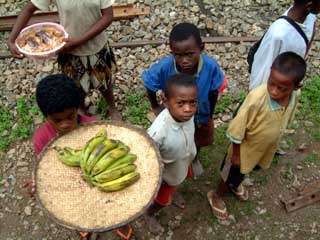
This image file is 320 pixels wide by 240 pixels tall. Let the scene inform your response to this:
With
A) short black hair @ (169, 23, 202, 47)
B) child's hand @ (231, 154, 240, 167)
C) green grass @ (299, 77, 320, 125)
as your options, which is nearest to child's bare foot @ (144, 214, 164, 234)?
child's hand @ (231, 154, 240, 167)

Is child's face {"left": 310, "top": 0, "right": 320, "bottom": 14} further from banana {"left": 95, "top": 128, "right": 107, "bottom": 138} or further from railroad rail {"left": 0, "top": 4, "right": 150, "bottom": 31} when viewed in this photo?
railroad rail {"left": 0, "top": 4, "right": 150, "bottom": 31}

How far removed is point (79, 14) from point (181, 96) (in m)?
1.26

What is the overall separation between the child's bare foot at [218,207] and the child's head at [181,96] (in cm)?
127

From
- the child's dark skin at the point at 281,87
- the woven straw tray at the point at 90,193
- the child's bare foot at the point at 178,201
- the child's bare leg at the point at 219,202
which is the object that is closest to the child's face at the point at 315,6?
the child's dark skin at the point at 281,87

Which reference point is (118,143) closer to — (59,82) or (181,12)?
(59,82)

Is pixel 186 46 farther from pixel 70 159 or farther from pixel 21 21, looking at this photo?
pixel 21 21

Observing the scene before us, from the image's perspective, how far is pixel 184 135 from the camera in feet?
9.55

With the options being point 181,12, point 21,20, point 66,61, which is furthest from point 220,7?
point 21,20

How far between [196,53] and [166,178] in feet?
3.13

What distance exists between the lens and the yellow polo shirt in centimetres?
286

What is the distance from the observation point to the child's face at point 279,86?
8.82ft

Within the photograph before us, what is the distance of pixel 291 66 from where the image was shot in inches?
107

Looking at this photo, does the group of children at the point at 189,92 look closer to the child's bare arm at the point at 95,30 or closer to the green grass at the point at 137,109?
the child's bare arm at the point at 95,30

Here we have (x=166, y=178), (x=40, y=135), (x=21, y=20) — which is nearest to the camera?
(x=40, y=135)
